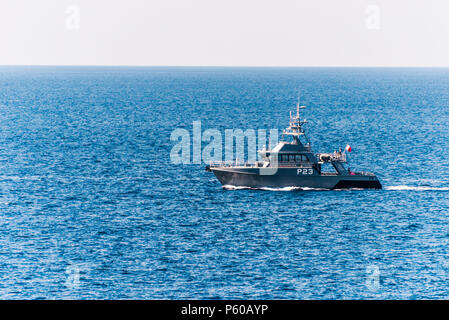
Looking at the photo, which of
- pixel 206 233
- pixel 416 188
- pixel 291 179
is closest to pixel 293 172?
pixel 291 179

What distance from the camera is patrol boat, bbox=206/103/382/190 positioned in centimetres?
10044

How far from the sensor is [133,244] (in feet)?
247

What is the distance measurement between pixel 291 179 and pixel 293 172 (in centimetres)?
112

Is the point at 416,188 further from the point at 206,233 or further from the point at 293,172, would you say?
the point at 206,233

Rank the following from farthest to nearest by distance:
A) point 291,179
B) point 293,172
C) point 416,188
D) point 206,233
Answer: point 416,188
point 291,179
point 293,172
point 206,233

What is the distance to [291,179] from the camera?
101m

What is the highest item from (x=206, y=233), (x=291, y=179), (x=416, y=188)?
(x=291, y=179)

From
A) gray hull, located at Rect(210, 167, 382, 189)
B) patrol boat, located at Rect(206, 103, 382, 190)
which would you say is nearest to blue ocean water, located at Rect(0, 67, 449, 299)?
gray hull, located at Rect(210, 167, 382, 189)

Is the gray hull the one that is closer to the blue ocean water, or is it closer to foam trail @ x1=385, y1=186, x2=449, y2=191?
the blue ocean water

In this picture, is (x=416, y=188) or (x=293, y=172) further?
(x=416, y=188)
